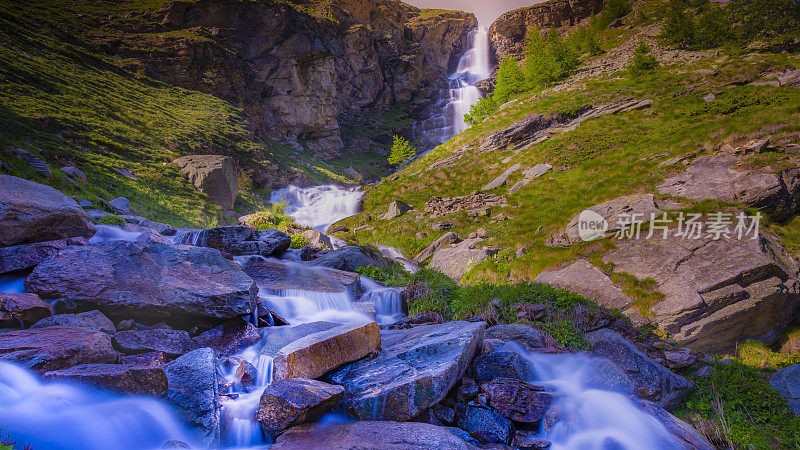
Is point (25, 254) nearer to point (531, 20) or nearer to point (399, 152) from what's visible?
point (399, 152)

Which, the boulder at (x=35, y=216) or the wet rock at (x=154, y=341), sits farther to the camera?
the boulder at (x=35, y=216)

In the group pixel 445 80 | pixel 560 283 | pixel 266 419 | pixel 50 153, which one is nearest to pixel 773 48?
pixel 560 283

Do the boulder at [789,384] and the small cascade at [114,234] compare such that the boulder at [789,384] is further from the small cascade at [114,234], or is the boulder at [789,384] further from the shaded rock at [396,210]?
the shaded rock at [396,210]

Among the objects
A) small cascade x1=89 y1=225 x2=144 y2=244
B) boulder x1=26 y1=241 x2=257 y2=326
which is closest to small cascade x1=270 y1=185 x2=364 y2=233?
small cascade x1=89 y1=225 x2=144 y2=244

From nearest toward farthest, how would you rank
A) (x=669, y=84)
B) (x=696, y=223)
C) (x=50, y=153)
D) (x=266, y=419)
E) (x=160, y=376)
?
(x=266, y=419) < (x=160, y=376) < (x=696, y=223) < (x=50, y=153) < (x=669, y=84)

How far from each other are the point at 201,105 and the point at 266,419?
4517cm

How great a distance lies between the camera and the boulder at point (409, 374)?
14.1ft

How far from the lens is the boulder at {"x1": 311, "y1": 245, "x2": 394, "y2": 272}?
13.2m

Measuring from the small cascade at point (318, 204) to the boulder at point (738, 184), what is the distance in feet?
81.5

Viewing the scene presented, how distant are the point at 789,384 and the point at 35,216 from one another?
1775cm

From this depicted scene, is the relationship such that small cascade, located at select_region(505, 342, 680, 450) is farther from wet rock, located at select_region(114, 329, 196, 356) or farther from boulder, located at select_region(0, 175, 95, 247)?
boulder, located at select_region(0, 175, 95, 247)

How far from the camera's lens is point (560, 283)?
1055cm

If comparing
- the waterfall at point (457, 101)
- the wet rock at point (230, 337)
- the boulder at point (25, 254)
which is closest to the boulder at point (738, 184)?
the wet rock at point (230, 337)

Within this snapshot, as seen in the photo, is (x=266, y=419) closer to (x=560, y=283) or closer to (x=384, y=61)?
(x=560, y=283)
